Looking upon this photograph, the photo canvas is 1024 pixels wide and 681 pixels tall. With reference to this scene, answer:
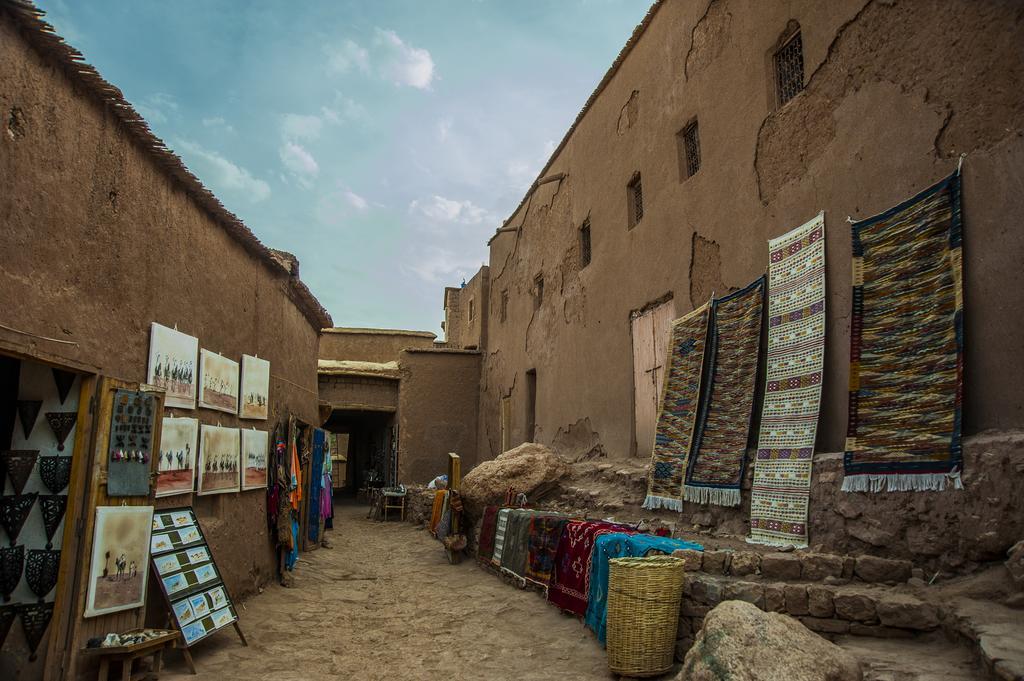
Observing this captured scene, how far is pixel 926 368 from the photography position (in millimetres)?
4441

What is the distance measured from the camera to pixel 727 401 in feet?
21.1

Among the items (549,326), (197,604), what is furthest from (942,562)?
(549,326)

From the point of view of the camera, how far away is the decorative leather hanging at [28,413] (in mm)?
4234

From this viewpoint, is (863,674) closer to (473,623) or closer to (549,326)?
(473,623)

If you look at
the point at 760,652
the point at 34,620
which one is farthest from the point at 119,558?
the point at 760,652

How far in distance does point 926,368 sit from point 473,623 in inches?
179

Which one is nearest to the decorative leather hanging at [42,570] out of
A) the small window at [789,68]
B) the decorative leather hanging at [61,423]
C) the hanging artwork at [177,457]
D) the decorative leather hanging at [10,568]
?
the decorative leather hanging at [10,568]

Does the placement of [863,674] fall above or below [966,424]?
below

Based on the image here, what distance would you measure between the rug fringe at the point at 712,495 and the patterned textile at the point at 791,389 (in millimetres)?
263

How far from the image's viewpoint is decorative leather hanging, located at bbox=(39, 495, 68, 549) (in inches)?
165

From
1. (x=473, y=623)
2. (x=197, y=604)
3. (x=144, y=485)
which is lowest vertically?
(x=473, y=623)

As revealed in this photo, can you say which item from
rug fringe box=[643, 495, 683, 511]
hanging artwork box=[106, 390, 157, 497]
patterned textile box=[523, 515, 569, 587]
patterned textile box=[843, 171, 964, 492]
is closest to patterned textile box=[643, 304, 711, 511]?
rug fringe box=[643, 495, 683, 511]

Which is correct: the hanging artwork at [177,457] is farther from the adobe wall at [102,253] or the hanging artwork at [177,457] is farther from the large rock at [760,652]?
the large rock at [760,652]

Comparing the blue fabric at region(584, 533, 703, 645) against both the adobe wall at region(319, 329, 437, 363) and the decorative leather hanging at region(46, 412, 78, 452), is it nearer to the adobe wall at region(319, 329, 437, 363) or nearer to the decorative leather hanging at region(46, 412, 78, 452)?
the decorative leather hanging at region(46, 412, 78, 452)
